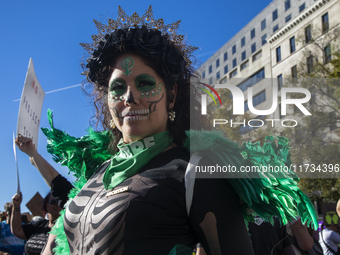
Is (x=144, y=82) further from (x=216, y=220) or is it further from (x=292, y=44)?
(x=292, y=44)

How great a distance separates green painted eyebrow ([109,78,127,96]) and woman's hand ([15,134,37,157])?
1254 millimetres

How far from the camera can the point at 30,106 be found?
2834 mm

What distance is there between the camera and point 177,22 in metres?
2.20

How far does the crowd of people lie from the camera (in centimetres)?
146

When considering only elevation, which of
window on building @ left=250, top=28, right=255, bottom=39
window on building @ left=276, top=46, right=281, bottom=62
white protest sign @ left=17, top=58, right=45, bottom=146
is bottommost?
white protest sign @ left=17, top=58, right=45, bottom=146

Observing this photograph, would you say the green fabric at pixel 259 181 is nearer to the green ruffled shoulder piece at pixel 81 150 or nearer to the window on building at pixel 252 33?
the green ruffled shoulder piece at pixel 81 150

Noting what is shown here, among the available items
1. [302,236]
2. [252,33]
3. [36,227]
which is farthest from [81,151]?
[252,33]

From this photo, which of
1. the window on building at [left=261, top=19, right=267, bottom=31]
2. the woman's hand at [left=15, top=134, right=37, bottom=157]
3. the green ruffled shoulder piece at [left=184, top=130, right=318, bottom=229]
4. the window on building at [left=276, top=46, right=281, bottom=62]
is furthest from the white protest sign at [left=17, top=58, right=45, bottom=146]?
the window on building at [left=261, top=19, right=267, bottom=31]

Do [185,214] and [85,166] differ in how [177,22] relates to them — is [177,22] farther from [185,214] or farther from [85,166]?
[185,214]

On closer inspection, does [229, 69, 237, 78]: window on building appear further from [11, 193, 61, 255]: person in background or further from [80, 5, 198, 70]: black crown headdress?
[80, 5, 198, 70]: black crown headdress

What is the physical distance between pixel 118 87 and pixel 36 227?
3.45m

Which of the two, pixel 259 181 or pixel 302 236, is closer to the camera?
pixel 259 181

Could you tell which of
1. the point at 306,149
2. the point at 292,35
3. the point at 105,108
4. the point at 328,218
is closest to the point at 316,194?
the point at 306,149

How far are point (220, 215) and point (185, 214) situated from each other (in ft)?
0.50
